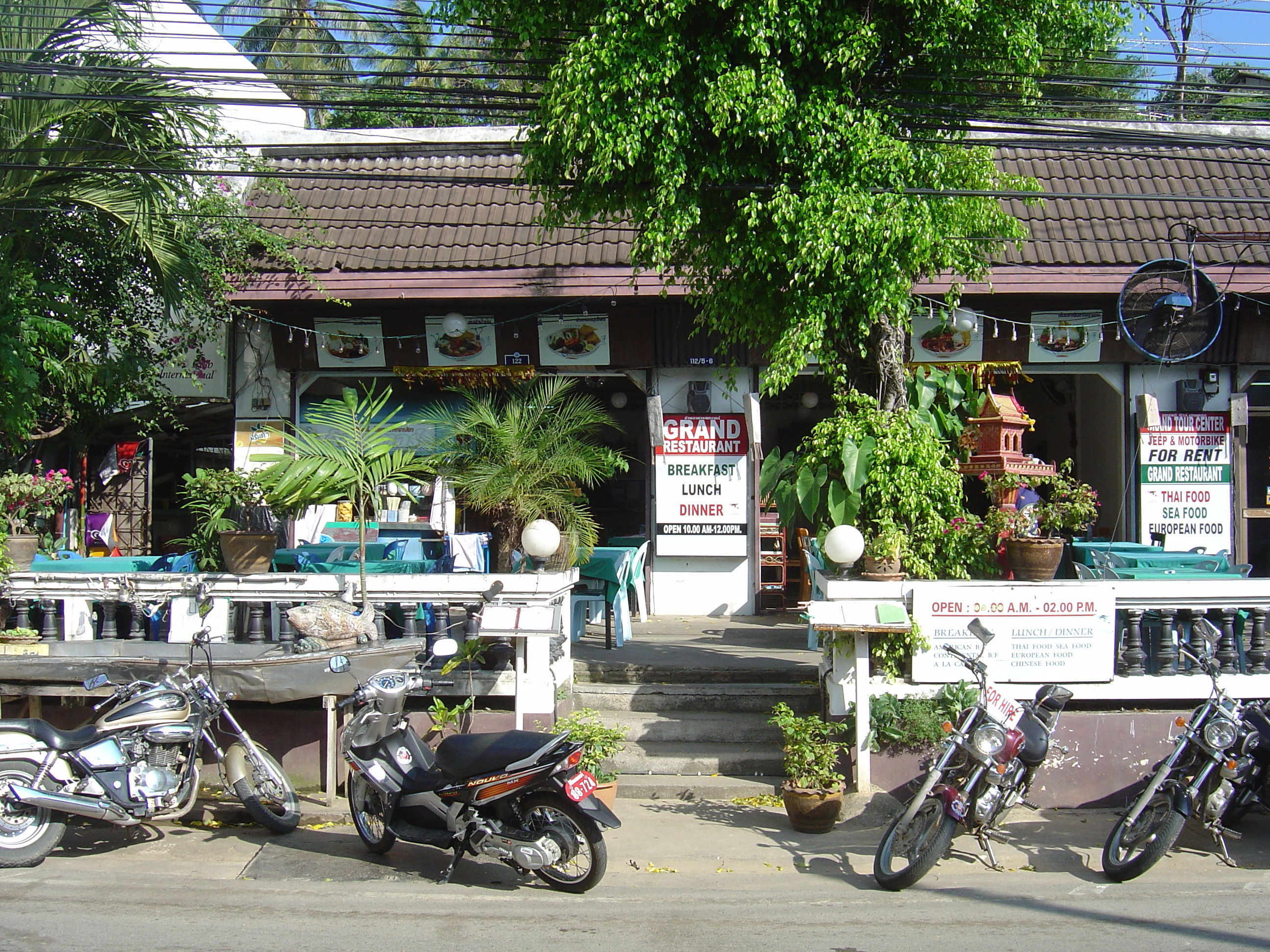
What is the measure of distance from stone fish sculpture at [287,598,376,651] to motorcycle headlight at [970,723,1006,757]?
3815mm

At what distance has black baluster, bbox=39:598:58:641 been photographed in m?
6.91

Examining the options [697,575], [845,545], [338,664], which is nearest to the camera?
[338,664]

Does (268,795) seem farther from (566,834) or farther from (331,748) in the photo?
(566,834)

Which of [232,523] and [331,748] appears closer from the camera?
[331,748]

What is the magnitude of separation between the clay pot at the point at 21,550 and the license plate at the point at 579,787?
4.94 metres

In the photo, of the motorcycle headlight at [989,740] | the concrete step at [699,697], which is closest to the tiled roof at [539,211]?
the concrete step at [699,697]

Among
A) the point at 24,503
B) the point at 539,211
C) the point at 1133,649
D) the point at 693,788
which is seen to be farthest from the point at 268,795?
the point at 539,211

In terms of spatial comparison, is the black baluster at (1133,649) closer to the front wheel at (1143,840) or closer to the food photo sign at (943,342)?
the front wheel at (1143,840)

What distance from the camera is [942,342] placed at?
10969 mm

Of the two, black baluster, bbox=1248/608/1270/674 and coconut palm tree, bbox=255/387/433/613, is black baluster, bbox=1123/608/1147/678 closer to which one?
black baluster, bbox=1248/608/1270/674

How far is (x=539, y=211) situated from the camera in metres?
11.5

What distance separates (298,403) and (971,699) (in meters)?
8.21

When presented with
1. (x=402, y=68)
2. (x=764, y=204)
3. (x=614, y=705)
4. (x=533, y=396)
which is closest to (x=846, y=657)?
(x=614, y=705)

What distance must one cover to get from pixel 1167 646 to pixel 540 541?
428cm
